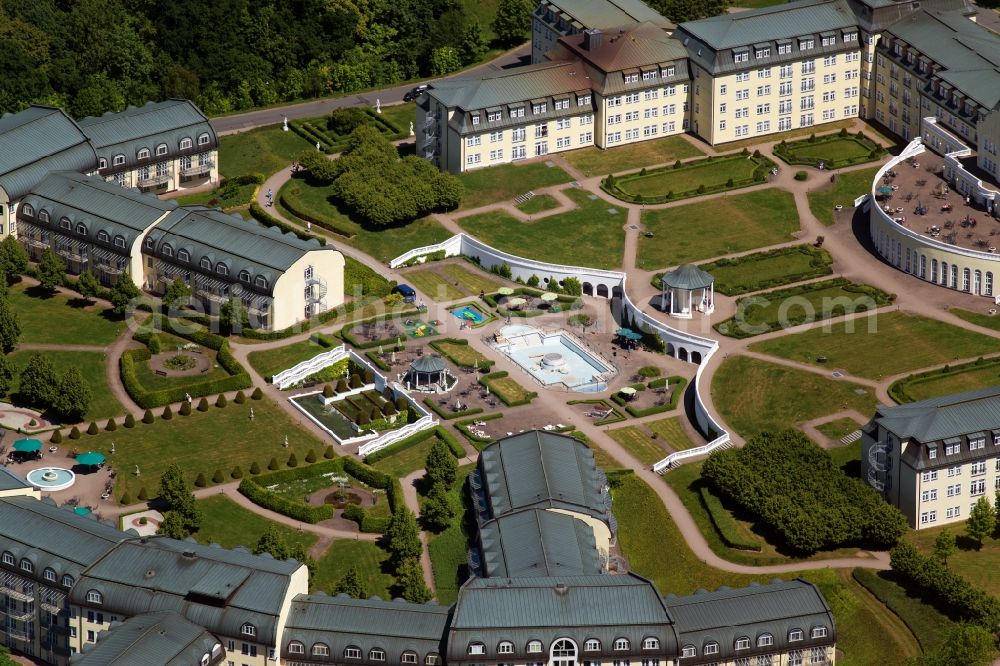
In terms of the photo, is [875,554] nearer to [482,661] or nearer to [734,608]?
[734,608]

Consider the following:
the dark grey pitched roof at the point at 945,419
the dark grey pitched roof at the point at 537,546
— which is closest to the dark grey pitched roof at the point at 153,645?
the dark grey pitched roof at the point at 537,546

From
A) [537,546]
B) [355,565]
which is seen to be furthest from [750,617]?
[355,565]

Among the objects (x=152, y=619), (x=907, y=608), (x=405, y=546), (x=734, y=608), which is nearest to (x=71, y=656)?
(x=152, y=619)

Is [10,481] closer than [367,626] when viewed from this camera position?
No

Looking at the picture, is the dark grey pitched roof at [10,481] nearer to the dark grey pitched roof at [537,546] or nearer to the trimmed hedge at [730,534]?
the dark grey pitched roof at [537,546]

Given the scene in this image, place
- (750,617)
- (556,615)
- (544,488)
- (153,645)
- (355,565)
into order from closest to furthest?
(153,645) < (556,615) < (750,617) < (544,488) < (355,565)

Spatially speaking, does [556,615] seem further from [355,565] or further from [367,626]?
[355,565]
